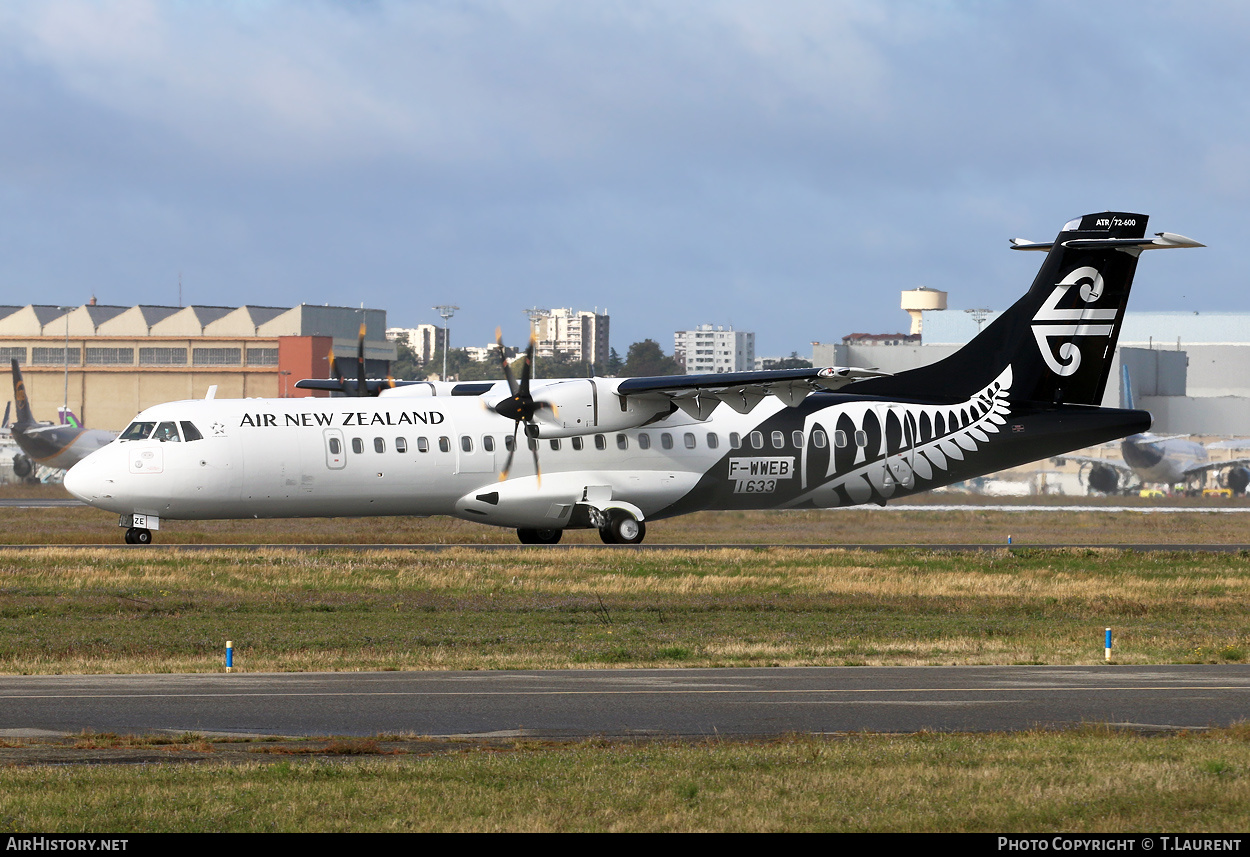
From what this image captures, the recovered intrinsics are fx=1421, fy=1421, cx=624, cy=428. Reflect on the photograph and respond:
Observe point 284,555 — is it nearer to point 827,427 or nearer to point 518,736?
point 827,427

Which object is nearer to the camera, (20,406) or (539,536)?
(539,536)

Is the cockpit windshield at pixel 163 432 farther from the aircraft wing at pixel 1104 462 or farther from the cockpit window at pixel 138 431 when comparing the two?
the aircraft wing at pixel 1104 462

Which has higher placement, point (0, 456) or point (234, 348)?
point (234, 348)

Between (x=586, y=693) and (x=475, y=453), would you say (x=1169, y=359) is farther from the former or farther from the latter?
(x=586, y=693)

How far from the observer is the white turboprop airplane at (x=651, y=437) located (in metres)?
33.4

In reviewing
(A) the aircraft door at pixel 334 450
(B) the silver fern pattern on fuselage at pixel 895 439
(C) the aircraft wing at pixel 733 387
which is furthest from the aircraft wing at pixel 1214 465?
(A) the aircraft door at pixel 334 450

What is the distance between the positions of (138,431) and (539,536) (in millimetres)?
10367

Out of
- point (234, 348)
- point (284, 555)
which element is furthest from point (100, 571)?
point (234, 348)

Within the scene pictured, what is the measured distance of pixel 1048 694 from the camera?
15.7 meters

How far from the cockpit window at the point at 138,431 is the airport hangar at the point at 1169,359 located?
5736 cm

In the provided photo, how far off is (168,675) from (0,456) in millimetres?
75398

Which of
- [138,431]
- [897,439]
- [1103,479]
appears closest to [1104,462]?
[1103,479]

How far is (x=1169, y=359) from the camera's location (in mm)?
109938

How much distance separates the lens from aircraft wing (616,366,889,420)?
32875 millimetres
